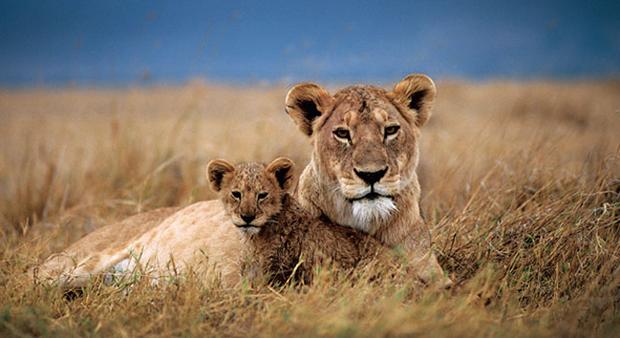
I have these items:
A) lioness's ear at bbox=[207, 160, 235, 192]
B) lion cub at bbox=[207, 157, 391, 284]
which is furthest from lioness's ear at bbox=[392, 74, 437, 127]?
lioness's ear at bbox=[207, 160, 235, 192]

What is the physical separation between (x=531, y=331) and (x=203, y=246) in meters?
2.06

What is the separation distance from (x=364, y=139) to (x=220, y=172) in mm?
924

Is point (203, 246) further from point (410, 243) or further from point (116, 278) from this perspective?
point (410, 243)

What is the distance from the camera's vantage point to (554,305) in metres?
4.00

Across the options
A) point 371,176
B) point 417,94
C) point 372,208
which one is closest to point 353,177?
point 371,176

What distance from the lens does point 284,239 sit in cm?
416

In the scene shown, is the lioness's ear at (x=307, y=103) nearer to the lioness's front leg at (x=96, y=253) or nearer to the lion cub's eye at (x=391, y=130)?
the lion cub's eye at (x=391, y=130)

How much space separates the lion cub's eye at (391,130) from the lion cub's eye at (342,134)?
0.20 meters

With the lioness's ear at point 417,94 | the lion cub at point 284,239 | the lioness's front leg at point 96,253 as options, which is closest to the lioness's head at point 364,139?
the lioness's ear at point 417,94

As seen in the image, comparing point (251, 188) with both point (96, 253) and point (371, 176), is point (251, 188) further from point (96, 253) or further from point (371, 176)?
point (96, 253)

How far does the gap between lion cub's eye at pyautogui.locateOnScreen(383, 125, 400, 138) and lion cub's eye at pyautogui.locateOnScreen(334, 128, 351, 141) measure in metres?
0.20

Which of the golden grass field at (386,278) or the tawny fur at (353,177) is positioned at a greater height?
the tawny fur at (353,177)

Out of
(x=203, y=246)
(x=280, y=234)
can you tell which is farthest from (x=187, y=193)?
(x=280, y=234)

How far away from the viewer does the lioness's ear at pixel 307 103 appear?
4367 millimetres
